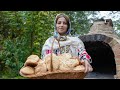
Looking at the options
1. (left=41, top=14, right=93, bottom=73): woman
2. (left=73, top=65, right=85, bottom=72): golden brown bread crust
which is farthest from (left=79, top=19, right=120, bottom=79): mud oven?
(left=73, top=65, right=85, bottom=72): golden brown bread crust

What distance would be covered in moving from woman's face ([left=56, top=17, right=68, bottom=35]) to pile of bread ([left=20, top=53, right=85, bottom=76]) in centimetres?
18

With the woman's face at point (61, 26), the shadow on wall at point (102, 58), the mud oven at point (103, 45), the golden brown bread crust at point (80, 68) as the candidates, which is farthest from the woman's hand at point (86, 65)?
the shadow on wall at point (102, 58)

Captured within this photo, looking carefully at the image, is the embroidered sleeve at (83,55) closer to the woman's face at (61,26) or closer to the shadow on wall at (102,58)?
the woman's face at (61,26)

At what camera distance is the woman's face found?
1.84 m

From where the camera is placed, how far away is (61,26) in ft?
6.04

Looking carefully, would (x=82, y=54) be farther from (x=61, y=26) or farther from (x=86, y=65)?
(x=61, y=26)

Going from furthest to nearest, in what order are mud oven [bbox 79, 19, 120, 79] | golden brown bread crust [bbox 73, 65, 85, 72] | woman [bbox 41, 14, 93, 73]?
mud oven [bbox 79, 19, 120, 79], woman [bbox 41, 14, 93, 73], golden brown bread crust [bbox 73, 65, 85, 72]

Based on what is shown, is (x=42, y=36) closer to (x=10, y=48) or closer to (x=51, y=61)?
(x=10, y=48)

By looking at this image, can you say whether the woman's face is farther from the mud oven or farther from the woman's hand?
the mud oven

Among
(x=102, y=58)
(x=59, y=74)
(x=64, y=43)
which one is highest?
(x=64, y=43)

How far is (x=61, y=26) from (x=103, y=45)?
2.00m

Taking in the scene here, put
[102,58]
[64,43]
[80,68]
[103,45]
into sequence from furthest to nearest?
[102,58]
[103,45]
[64,43]
[80,68]

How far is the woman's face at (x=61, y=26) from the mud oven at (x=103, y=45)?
1.48m

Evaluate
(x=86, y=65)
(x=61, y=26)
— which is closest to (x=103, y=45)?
(x=61, y=26)
